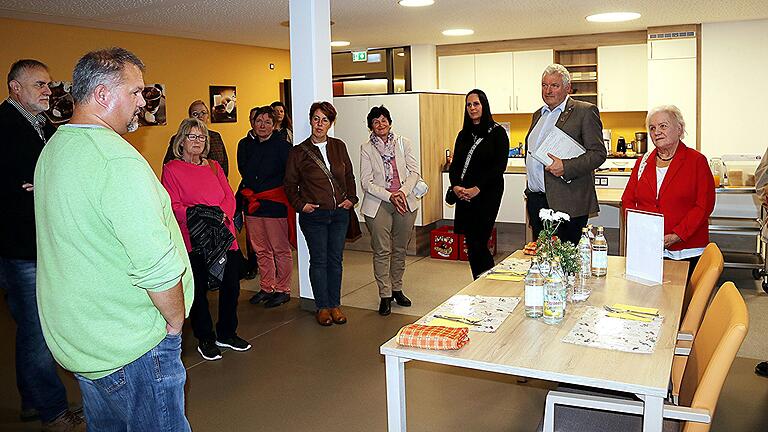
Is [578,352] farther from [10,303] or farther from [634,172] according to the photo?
[10,303]

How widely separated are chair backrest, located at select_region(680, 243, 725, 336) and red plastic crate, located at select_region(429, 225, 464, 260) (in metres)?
3.80

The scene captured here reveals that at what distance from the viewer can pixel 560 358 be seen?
2.14 m

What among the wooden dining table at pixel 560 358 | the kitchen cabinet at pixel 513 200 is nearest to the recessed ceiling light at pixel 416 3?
the kitchen cabinet at pixel 513 200

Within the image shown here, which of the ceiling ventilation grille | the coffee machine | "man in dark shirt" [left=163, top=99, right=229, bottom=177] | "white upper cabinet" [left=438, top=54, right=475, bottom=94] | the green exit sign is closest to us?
"man in dark shirt" [left=163, top=99, right=229, bottom=177]

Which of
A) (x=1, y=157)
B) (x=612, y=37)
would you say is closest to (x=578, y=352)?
(x=1, y=157)

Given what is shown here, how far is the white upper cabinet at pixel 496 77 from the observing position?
8828mm

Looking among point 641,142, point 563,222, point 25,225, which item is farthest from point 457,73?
point 25,225

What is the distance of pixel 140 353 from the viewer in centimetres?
192

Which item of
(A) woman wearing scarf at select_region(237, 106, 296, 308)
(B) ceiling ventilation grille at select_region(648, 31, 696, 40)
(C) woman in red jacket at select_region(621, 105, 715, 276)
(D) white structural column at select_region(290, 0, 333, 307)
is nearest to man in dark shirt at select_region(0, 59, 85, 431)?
(D) white structural column at select_region(290, 0, 333, 307)

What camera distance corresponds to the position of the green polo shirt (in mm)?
1794

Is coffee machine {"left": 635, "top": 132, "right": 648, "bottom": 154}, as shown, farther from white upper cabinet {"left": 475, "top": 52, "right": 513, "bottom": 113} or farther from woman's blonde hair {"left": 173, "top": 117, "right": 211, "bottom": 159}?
woman's blonde hair {"left": 173, "top": 117, "right": 211, "bottom": 159}

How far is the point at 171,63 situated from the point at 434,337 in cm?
685

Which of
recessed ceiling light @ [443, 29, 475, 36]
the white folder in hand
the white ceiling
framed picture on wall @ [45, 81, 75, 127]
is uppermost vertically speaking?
recessed ceiling light @ [443, 29, 475, 36]

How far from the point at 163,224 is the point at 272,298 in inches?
149
